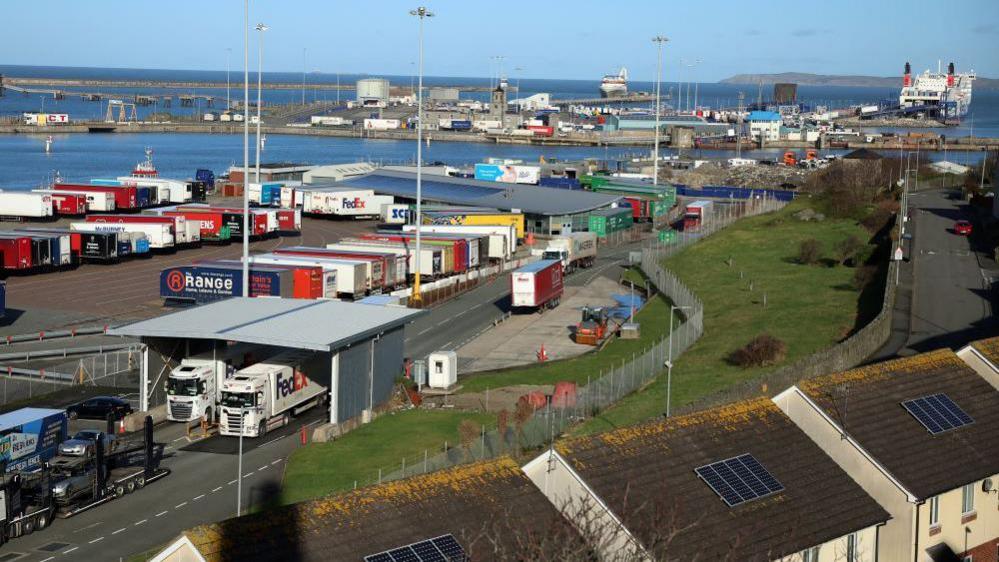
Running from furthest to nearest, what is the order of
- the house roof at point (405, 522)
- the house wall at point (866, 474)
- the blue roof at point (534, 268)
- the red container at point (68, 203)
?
the red container at point (68, 203)
the blue roof at point (534, 268)
the house wall at point (866, 474)
the house roof at point (405, 522)

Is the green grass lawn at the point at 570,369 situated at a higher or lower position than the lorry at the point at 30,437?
lower

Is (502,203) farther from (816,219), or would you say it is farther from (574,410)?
(574,410)

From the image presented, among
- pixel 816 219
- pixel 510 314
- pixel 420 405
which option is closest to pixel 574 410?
pixel 420 405

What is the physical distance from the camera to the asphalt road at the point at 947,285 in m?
40.4

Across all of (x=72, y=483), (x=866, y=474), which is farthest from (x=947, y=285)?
(x=72, y=483)

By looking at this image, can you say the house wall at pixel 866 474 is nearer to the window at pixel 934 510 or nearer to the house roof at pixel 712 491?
the house roof at pixel 712 491

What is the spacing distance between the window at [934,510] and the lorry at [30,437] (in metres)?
18.8

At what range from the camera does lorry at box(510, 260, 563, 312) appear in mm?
52625

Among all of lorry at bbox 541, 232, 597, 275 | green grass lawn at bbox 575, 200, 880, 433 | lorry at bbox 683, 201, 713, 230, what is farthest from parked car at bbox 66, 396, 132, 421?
lorry at bbox 683, 201, 713, 230

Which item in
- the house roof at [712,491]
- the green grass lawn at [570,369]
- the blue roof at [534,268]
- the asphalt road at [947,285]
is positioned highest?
the house roof at [712,491]

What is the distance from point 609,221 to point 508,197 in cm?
766

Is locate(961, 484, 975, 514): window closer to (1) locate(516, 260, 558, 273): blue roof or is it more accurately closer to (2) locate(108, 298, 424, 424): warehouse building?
(2) locate(108, 298, 424, 424): warehouse building

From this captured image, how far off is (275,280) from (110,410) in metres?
16.2

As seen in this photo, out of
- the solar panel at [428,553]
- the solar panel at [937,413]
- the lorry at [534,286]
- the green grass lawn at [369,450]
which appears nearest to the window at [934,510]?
the solar panel at [937,413]
